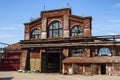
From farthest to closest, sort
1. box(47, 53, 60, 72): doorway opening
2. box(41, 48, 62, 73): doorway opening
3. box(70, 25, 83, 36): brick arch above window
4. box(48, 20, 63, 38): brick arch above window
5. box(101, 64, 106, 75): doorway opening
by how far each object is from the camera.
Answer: box(47, 53, 60, 72): doorway opening → box(48, 20, 63, 38): brick arch above window → box(41, 48, 62, 73): doorway opening → box(70, 25, 83, 36): brick arch above window → box(101, 64, 106, 75): doorway opening

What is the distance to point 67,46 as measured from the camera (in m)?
34.9

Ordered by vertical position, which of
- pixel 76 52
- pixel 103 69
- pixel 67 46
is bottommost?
pixel 103 69

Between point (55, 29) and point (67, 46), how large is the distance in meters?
3.96

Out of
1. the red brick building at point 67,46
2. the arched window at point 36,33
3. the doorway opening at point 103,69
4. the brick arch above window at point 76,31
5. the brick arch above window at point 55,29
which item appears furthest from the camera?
the arched window at point 36,33

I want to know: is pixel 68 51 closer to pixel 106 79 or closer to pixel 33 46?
pixel 33 46

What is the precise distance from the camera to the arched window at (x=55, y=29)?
37.0m

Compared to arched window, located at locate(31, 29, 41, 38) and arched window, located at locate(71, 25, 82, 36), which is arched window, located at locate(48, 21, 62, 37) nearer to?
arched window, located at locate(31, 29, 41, 38)

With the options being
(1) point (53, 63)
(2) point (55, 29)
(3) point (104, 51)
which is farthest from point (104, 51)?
(1) point (53, 63)

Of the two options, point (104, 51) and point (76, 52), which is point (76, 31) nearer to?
point (76, 52)

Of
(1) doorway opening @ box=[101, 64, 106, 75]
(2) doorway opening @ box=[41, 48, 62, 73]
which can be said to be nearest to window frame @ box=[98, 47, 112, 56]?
(1) doorway opening @ box=[101, 64, 106, 75]

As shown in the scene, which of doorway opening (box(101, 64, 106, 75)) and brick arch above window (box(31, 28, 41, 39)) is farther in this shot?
brick arch above window (box(31, 28, 41, 39))

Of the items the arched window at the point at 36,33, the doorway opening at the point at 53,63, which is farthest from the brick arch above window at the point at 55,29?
the doorway opening at the point at 53,63

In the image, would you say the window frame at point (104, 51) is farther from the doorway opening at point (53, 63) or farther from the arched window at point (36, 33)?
the arched window at point (36, 33)

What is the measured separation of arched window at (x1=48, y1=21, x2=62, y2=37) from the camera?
3697cm
